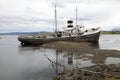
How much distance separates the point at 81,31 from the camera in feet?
171

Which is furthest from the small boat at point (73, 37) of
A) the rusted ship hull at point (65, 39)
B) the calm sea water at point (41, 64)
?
the calm sea water at point (41, 64)

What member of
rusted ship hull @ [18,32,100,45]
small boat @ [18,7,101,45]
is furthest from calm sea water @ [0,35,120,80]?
small boat @ [18,7,101,45]

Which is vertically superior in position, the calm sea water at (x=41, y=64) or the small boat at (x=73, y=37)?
the small boat at (x=73, y=37)

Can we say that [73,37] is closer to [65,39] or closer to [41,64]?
[65,39]

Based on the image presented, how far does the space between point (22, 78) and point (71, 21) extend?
4320cm

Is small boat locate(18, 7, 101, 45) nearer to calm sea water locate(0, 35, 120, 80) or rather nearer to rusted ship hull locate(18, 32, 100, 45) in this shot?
rusted ship hull locate(18, 32, 100, 45)

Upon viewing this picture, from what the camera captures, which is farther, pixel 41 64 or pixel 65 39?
pixel 65 39

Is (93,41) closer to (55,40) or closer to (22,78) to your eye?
(55,40)

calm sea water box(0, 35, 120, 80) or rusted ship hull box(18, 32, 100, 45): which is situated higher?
rusted ship hull box(18, 32, 100, 45)

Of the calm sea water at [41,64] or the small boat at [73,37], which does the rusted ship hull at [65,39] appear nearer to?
the small boat at [73,37]

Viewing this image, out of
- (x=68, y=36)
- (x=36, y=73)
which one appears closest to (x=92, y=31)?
(x=68, y=36)

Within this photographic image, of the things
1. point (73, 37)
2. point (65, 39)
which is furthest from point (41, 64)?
point (73, 37)

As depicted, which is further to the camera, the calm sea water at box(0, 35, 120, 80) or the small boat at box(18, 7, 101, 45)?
the small boat at box(18, 7, 101, 45)

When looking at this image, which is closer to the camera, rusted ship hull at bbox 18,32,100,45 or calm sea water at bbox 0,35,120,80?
calm sea water at bbox 0,35,120,80
